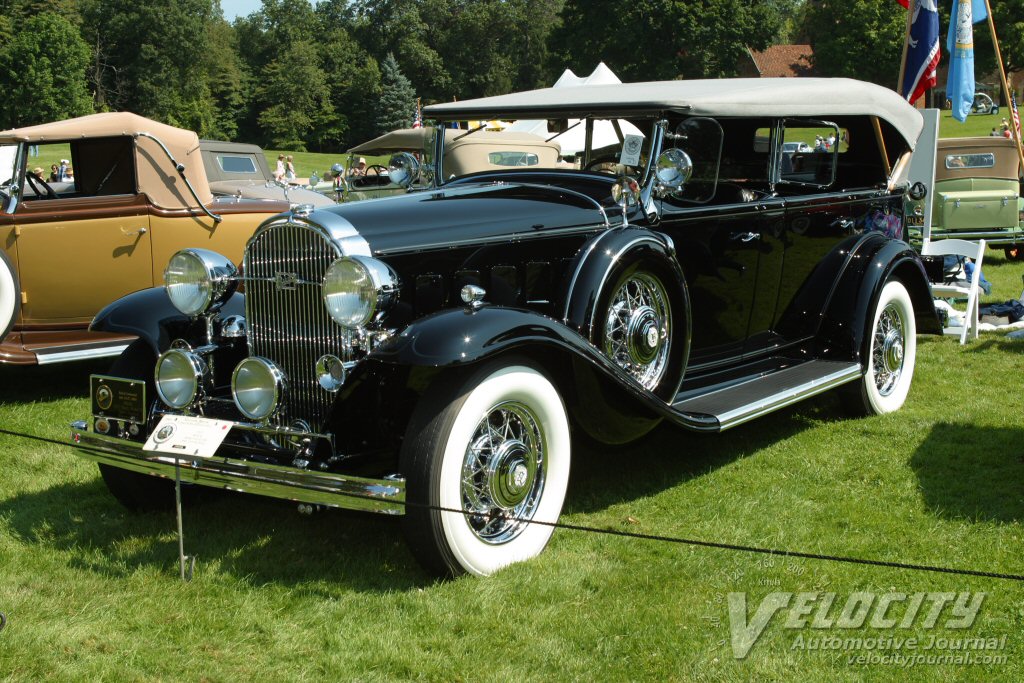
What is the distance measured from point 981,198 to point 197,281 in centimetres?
1187

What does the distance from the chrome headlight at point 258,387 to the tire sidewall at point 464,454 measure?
0.77 meters

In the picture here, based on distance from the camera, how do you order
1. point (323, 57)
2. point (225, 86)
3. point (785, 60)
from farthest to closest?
point (785, 60) → point (323, 57) → point (225, 86)

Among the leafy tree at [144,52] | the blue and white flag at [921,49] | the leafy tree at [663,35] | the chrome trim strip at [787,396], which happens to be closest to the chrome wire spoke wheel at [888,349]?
the chrome trim strip at [787,396]

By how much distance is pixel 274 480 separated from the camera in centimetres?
360

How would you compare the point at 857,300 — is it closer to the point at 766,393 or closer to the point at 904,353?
the point at 904,353

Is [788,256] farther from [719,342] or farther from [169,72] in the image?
[169,72]

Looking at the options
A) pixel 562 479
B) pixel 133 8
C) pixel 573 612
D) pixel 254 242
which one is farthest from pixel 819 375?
pixel 133 8

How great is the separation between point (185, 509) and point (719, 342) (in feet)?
9.76

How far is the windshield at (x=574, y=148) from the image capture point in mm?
5121

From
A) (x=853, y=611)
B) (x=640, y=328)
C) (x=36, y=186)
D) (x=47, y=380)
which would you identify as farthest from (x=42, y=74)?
(x=853, y=611)

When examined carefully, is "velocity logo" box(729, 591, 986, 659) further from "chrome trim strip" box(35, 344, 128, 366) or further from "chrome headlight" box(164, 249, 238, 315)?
"chrome trim strip" box(35, 344, 128, 366)

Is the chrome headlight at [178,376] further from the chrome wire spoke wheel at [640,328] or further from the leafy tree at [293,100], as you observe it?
the leafy tree at [293,100]

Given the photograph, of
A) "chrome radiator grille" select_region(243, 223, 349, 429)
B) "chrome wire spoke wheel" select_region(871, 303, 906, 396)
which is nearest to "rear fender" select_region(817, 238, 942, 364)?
"chrome wire spoke wheel" select_region(871, 303, 906, 396)

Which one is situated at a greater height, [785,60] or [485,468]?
[785,60]
